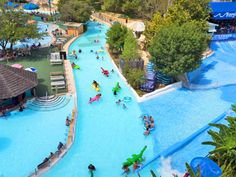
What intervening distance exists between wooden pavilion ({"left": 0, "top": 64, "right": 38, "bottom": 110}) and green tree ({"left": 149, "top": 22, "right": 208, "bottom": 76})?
11.7 meters

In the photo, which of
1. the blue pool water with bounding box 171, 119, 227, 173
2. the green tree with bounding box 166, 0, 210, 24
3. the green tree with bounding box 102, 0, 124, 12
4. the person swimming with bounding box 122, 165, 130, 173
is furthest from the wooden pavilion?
the green tree with bounding box 102, 0, 124, 12

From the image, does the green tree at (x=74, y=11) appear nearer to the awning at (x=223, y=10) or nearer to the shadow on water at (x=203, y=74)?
the awning at (x=223, y=10)

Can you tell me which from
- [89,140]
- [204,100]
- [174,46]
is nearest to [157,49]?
[174,46]

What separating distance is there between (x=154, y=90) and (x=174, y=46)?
15.2ft

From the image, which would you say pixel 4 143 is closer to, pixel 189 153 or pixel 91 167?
pixel 91 167

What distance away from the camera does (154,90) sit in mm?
28500

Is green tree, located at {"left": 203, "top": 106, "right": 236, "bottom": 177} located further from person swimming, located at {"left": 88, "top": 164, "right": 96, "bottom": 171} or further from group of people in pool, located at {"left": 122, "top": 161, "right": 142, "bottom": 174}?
person swimming, located at {"left": 88, "top": 164, "right": 96, "bottom": 171}

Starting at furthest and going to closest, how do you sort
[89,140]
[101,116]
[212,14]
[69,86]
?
1. [212,14]
2. [69,86]
3. [101,116]
4. [89,140]

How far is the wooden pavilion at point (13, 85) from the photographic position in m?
23.1

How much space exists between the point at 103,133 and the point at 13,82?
27.6 feet

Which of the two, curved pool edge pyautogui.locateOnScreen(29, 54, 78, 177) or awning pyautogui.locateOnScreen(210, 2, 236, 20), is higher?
awning pyautogui.locateOnScreen(210, 2, 236, 20)

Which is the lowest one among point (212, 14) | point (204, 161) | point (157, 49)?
point (204, 161)

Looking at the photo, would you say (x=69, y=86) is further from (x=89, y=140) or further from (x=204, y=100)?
(x=204, y=100)

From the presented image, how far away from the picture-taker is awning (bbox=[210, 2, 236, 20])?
42.7 m
